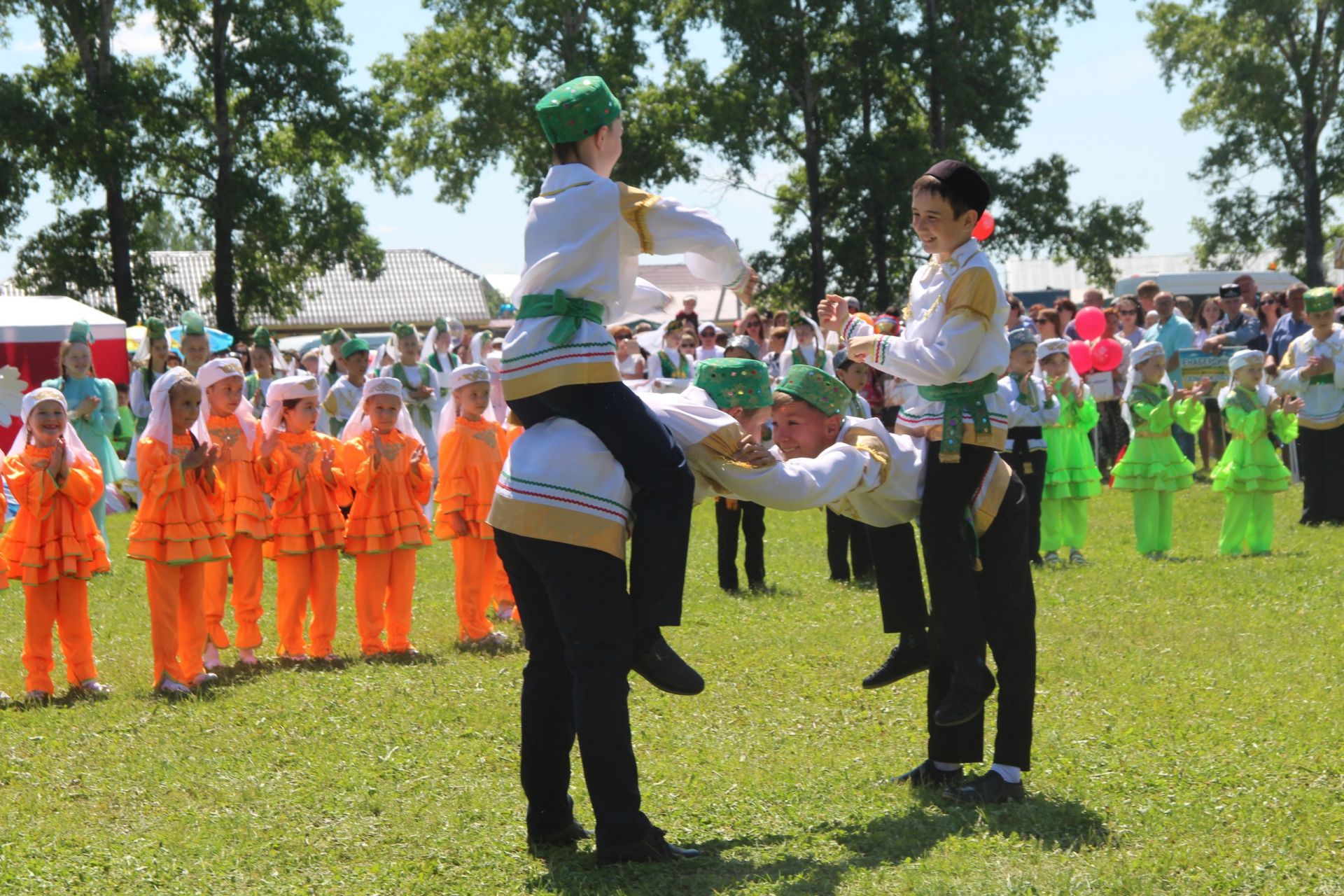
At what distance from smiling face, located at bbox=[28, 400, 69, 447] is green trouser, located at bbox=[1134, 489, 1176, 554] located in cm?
798

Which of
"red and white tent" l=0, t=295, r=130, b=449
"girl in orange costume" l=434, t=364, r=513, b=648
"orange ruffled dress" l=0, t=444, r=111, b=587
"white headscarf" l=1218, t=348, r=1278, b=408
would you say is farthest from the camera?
"red and white tent" l=0, t=295, r=130, b=449

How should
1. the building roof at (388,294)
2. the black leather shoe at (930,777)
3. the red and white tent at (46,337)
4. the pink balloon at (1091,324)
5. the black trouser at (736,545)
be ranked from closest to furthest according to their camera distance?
the black leather shoe at (930,777), the black trouser at (736,545), the pink balloon at (1091,324), the red and white tent at (46,337), the building roof at (388,294)

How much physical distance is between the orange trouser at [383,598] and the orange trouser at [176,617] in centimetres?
112

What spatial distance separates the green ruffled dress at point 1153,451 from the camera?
11305mm

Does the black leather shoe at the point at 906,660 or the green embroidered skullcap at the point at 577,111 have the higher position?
the green embroidered skullcap at the point at 577,111

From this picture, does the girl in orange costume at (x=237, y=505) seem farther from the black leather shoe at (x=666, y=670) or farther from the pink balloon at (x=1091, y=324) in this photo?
the pink balloon at (x=1091, y=324)

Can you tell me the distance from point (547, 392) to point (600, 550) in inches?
19.9

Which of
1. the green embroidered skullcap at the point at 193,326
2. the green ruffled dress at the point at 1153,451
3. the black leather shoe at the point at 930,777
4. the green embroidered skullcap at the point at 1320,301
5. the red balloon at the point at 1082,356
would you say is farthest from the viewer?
the red balloon at the point at 1082,356

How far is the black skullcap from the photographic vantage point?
15.9 ft

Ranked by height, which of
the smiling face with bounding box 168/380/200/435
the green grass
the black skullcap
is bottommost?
the green grass

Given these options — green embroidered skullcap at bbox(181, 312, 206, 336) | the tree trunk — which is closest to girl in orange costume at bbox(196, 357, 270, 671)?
green embroidered skullcap at bbox(181, 312, 206, 336)

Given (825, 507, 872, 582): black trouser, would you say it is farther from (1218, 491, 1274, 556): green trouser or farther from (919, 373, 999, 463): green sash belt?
(919, 373, 999, 463): green sash belt

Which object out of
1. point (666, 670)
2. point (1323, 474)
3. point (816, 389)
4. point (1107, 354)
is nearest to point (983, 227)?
point (816, 389)

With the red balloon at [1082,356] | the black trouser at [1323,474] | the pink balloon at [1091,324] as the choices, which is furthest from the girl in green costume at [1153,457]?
the pink balloon at [1091,324]
